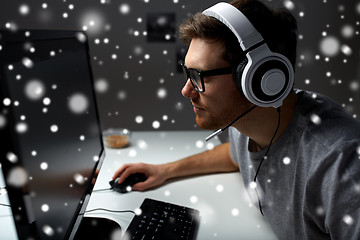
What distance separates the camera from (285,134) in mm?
771

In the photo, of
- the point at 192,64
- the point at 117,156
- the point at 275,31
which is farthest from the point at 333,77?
the point at 117,156

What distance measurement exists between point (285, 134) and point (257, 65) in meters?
0.23

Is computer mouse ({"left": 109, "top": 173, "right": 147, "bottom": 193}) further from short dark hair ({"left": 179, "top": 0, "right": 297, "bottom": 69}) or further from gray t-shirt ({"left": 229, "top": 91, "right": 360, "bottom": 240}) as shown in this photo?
short dark hair ({"left": 179, "top": 0, "right": 297, "bottom": 69})

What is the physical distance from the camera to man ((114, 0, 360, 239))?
24.1 inches

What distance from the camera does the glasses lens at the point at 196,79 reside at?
777mm

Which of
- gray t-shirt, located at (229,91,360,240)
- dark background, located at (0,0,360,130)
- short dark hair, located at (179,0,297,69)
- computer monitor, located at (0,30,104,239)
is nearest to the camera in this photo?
computer monitor, located at (0,30,104,239)

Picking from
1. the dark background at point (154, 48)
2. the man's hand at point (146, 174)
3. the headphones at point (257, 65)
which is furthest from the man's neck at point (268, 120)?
the dark background at point (154, 48)

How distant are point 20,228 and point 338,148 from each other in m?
0.64

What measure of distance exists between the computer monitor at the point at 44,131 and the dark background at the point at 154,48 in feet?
1.96

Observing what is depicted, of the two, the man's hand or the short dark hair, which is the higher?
the short dark hair

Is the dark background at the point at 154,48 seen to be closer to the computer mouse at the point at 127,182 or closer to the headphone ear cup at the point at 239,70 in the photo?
the computer mouse at the point at 127,182

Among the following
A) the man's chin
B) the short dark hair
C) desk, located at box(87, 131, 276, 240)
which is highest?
the short dark hair

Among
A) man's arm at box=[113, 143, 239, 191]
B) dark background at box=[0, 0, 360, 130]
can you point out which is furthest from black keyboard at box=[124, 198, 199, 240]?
dark background at box=[0, 0, 360, 130]

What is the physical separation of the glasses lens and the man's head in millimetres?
16
